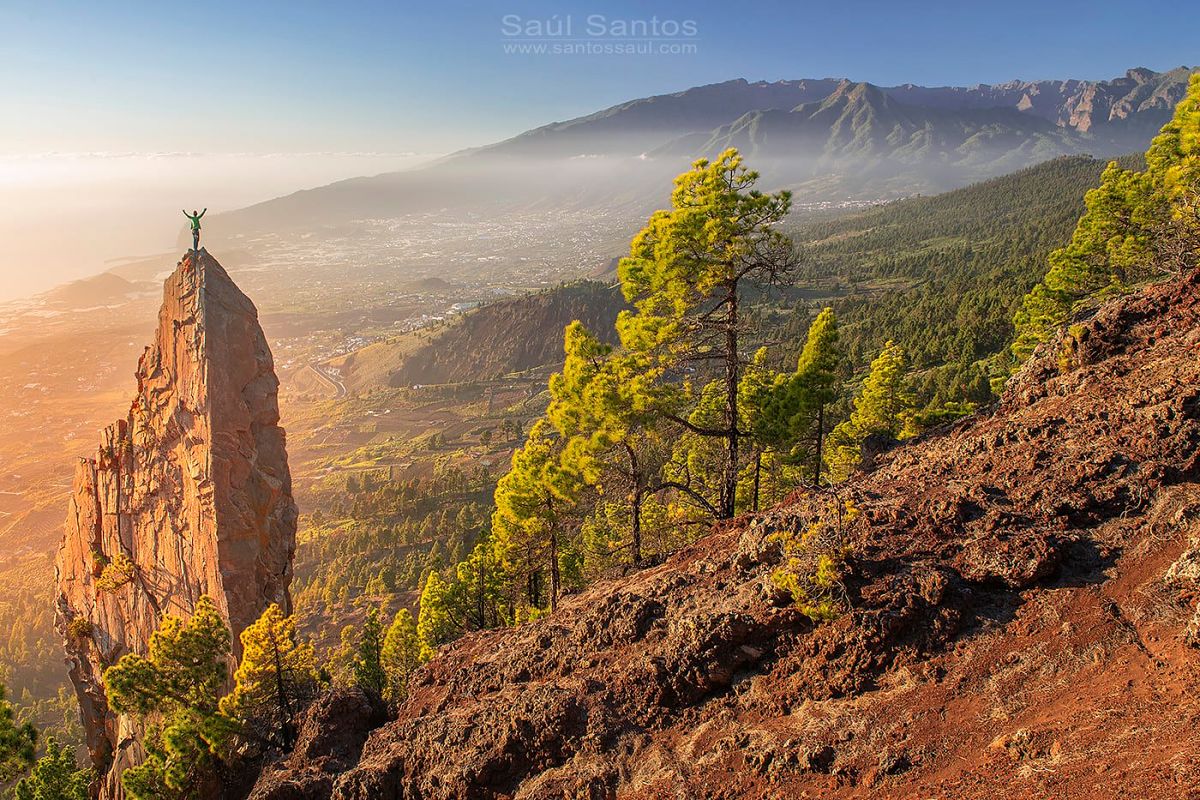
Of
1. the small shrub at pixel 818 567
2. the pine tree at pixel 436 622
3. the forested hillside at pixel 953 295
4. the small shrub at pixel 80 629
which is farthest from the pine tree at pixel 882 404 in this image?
the small shrub at pixel 80 629

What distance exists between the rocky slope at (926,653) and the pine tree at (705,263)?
18.6 ft

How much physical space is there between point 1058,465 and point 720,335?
332 inches

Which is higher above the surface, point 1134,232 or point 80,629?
point 1134,232

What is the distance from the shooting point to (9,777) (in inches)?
752

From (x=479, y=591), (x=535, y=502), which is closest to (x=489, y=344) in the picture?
(x=479, y=591)

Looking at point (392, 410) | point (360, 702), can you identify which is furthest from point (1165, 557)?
point (392, 410)

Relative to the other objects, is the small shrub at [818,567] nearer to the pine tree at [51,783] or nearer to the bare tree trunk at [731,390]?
the bare tree trunk at [731,390]

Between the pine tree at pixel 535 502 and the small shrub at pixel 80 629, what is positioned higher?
the pine tree at pixel 535 502

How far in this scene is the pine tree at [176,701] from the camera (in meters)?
18.5

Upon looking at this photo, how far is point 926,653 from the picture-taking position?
907cm

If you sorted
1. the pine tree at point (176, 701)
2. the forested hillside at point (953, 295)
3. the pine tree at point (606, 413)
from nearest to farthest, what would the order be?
the pine tree at point (606, 413) < the pine tree at point (176, 701) < the forested hillside at point (953, 295)

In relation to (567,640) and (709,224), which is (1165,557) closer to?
(567,640)

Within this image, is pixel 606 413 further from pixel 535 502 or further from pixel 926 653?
pixel 926 653

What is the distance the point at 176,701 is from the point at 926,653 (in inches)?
911
